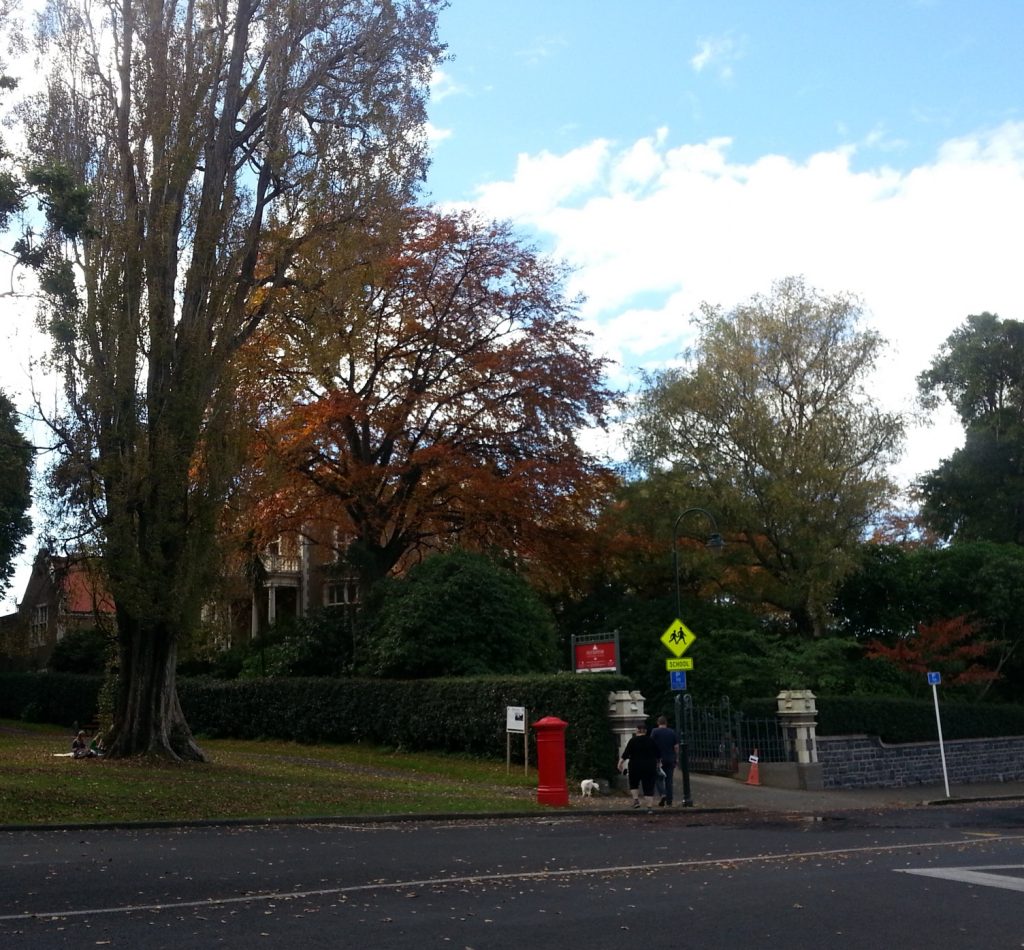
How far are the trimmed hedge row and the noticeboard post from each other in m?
0.40

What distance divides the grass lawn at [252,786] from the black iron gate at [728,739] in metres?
5.93

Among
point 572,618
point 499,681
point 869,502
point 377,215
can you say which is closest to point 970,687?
point 869,502

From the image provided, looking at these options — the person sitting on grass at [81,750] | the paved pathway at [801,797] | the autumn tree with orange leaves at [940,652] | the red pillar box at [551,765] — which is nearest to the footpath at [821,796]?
the paved pathway at [801,797]

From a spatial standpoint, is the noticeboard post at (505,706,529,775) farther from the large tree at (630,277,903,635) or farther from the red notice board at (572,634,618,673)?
the large tree at (630,277,903,635)

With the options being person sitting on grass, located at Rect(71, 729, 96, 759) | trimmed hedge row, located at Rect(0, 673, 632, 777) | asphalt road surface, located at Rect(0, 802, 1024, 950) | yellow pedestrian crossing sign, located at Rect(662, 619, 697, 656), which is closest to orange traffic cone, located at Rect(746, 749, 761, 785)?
trimmed hedge row, located at Rect(0, 673, 632, 777)

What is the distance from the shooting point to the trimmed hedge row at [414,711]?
77.3 ft

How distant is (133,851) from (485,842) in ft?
13.2

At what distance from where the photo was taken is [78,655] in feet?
147

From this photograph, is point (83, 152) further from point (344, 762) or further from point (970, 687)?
point (970, 687)

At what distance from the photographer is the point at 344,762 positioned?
27062 mm

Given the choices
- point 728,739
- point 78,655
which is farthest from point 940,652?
point 78,655

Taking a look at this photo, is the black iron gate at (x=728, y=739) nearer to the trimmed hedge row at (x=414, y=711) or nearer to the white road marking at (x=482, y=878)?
the trimmed hedge row at (x=414, y=711)

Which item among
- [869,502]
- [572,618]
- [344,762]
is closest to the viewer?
[344,762]

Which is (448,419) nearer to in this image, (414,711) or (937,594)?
(414,711)
